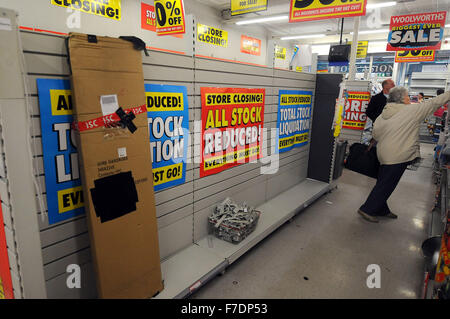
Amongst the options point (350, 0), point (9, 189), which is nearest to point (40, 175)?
point (9, 189)

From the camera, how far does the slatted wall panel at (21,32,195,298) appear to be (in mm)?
1515

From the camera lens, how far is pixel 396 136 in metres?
3.47

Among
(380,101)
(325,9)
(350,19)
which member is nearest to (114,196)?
(325,9)

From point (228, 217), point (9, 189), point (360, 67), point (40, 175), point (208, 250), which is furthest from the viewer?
point (360, 67)

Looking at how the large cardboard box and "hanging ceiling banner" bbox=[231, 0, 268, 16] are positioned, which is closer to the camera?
the large cardboard box

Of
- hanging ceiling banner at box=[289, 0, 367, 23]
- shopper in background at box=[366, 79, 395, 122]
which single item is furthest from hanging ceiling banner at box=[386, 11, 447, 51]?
hanging ceiling banner at box=[289, 0, 367, 23]

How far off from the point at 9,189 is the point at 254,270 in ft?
7.01

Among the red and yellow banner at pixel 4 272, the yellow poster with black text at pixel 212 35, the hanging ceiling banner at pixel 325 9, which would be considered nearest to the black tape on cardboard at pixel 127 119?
the red and yellow banner at pixel 4 272

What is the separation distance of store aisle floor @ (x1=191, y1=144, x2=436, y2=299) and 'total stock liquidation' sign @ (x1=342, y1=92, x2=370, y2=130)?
2130mm

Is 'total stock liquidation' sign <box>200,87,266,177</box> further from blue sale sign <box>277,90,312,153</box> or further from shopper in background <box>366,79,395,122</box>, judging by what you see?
shopper in background <box>366,79,395,122</box>

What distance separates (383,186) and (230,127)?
7.24 feet

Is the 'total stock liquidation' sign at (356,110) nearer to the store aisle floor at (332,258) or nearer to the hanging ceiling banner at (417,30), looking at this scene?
the store aisle floor at (332,258)
